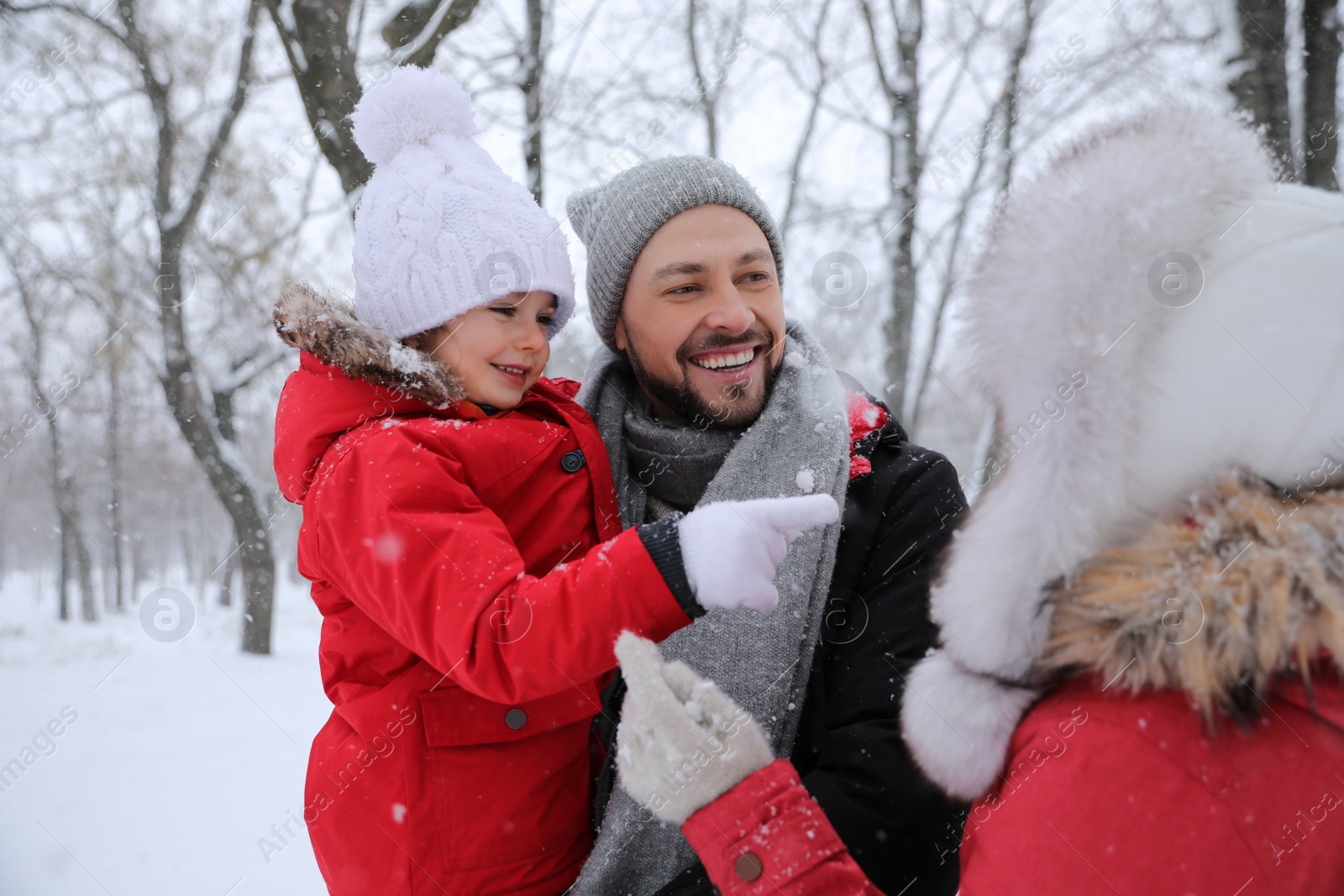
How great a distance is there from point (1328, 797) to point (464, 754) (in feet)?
4.59

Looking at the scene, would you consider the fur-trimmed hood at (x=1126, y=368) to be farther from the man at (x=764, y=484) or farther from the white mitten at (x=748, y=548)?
the man at (x=764, y=484)

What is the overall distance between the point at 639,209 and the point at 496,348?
76 centimetres

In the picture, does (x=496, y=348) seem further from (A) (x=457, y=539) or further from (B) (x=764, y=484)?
(B) (x=764, y=484)

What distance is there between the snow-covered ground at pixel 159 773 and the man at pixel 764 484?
262 centimetres

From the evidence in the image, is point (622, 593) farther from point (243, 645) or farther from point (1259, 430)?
point (243, 645)

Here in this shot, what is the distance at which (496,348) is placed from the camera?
1.88 m

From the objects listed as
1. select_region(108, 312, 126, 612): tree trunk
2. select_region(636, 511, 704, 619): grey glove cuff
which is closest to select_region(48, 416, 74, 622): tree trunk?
select_region(108, 312, 126, 612): tree trunk

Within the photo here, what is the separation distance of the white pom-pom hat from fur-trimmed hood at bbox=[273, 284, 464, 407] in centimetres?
13

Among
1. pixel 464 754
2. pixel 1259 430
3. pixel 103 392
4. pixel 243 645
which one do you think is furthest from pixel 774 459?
pixel 103 392

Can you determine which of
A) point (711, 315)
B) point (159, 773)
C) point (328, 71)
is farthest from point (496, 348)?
point (159, 773)

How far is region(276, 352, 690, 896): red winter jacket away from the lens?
1.39m

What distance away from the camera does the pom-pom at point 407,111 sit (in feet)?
6.41

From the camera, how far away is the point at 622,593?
1.36 meters

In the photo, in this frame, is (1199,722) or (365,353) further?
(365,353)
